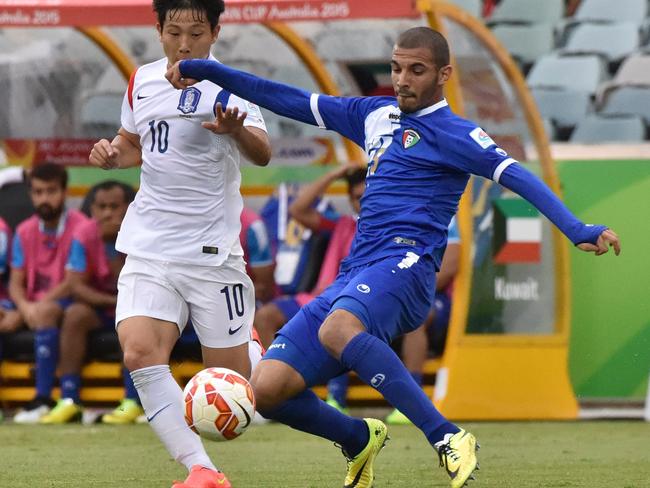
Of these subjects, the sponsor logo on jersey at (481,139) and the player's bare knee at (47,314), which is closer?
the sponsor logo on jersey at (481,139)

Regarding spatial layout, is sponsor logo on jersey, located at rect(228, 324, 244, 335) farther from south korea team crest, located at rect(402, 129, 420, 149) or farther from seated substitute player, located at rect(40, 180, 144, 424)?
seated substitute player, located at rect(40, 180, 144, 424)

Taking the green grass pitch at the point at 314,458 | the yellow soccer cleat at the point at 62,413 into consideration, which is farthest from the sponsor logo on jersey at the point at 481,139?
the yellow soccer cleat at the point at 62,413

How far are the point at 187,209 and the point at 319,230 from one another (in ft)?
15.5

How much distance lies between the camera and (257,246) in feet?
33.5

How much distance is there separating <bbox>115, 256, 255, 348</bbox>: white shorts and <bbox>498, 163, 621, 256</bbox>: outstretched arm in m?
1.27

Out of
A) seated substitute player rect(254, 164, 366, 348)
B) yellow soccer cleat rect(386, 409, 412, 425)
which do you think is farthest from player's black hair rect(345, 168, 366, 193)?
yellow soccer cleat rect(386, 409, 412, 425)

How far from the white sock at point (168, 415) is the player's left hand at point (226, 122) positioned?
0.98 metres

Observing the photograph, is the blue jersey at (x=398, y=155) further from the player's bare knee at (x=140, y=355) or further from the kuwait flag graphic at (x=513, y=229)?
the kuwait flag graphic at (x=513, y=229)

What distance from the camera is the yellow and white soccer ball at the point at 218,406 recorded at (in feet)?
17.4

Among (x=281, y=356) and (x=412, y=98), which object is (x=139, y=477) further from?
(x=412, y=98)

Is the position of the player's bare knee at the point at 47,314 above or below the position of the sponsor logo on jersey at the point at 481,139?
below

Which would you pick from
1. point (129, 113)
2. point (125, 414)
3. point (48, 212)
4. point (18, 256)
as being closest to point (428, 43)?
point (129, 113)

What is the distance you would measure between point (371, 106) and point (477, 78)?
160 inches

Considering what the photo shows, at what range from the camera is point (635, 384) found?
10266 mm
